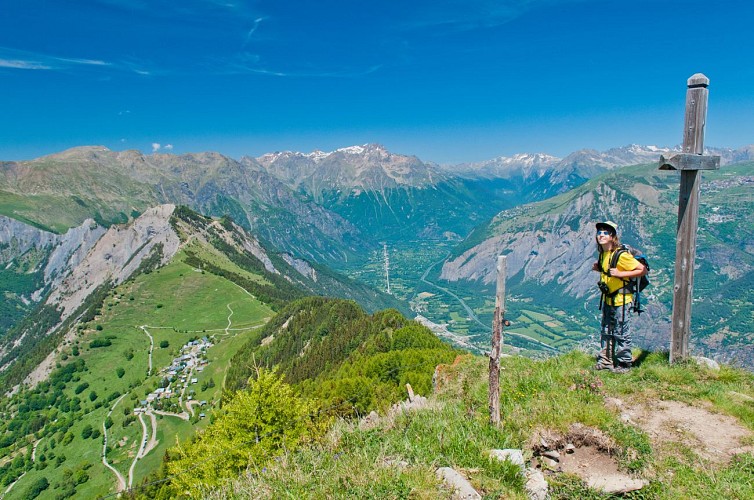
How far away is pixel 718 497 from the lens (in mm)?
7496

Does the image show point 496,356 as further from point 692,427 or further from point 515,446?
point 692,427

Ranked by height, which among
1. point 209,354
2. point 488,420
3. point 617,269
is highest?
point 617,269

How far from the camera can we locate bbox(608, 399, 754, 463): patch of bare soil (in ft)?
29.8

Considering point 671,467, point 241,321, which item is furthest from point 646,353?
point 241,321

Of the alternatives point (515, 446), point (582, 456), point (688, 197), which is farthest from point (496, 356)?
point (688, 197)

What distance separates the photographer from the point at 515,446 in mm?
9461

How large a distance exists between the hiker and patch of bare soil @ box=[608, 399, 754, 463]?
2381 millimetres

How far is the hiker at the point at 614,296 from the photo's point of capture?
12.8 m

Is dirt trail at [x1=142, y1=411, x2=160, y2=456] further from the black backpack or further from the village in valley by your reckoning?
the black backpack

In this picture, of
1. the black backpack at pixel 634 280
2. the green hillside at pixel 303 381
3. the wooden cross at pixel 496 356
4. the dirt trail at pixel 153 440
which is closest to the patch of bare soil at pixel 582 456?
the wooden cross at pixel 496 356

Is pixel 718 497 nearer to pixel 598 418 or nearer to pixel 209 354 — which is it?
pixel 598 418

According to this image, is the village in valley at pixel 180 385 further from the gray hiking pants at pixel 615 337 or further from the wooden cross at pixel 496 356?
the wooden cross at pixel 496 356

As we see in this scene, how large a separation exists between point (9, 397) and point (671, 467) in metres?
230

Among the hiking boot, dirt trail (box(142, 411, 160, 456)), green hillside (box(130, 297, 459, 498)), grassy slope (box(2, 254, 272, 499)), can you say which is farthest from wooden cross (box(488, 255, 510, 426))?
dirt trail (box(142, 411, 160, 456))
